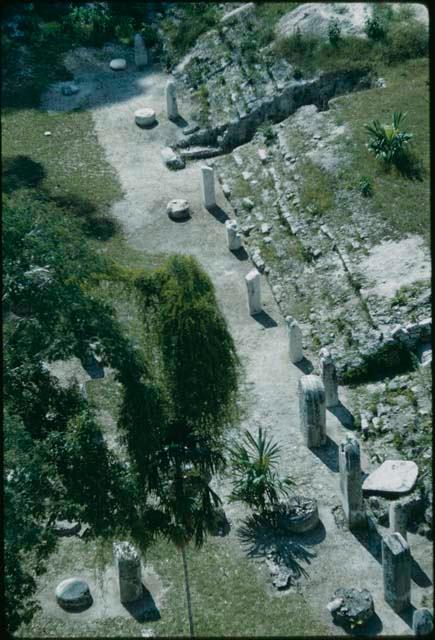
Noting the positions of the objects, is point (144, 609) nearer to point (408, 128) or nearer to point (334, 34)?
point (408, 128)

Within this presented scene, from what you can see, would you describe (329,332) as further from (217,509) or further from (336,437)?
(217,509)

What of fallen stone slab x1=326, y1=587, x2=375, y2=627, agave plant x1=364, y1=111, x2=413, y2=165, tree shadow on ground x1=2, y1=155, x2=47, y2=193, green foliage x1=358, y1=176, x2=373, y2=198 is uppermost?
agave plant x1=364, y1=111, x2=413, y2=165

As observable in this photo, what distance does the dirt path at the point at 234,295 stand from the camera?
30312 mm

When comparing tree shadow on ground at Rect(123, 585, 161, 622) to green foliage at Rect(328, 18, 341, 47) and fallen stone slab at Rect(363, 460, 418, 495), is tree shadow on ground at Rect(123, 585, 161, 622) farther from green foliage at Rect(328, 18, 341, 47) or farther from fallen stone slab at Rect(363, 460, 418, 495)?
green foliage at Rect(328, 18, 341, 47)

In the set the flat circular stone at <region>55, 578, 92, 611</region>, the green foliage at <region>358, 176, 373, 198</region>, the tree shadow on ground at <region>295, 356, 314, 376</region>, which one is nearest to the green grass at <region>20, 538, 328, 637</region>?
the flat circular stone at <region>55, 578, 92, 611</region>

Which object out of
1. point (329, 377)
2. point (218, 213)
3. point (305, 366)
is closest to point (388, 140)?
point (218, 213)

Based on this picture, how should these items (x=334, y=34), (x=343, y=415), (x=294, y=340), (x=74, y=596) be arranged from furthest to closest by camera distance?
(x=334, y=34)
(x=294, y=340)
(x=343, y=415)
(x=74, y=596)

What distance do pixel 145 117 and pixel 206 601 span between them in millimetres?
22566

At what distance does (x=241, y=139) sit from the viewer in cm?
4675

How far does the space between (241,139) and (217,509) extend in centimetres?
1828

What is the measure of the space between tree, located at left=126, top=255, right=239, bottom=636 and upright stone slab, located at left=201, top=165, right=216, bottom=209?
14.4 metres

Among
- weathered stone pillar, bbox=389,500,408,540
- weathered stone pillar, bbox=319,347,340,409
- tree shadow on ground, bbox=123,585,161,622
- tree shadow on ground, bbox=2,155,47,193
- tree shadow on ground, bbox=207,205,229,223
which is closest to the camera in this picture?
tree shadow on ground, bbox=123,585,161,622

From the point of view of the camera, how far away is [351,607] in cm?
2891

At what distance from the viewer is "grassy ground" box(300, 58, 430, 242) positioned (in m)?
39.3
